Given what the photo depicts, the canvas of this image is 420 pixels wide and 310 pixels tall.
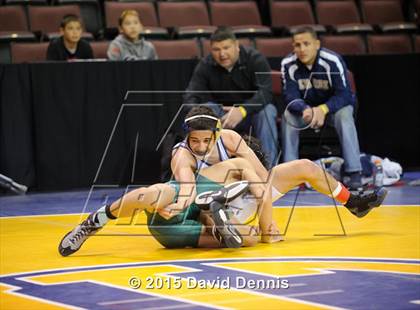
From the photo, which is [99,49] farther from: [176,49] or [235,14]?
[235,14]

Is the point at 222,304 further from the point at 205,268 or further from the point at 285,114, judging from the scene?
the point at 285,114

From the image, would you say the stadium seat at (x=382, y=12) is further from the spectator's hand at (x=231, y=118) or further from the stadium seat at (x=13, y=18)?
the stadium seat at (x=13, y=18)

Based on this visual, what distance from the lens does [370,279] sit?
460cm

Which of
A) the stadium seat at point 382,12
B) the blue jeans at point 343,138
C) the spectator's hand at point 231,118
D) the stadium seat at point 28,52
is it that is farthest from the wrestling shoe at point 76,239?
the stadium seat at point 382,12

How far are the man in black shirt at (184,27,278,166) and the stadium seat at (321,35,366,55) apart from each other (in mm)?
2194

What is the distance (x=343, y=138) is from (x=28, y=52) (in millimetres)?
3660

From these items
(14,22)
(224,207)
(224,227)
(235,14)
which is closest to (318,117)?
(235,14)

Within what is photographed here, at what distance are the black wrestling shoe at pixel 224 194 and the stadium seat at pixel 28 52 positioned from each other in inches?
208

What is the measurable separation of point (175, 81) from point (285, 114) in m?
1.30

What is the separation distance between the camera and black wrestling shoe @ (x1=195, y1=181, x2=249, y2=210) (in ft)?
17.3

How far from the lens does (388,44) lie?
455 inches

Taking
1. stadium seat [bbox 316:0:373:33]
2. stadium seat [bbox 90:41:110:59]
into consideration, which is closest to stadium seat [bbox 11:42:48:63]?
stadium seat [bbox 90:41:110:59]

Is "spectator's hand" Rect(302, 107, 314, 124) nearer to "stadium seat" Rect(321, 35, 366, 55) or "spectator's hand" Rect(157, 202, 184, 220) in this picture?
"stadium seat" Rect(321, 35, 366, 55)

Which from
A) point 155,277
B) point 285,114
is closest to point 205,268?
point 155,277
